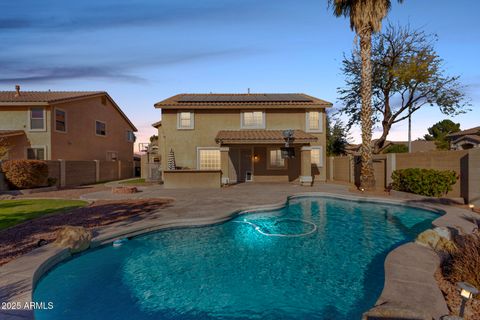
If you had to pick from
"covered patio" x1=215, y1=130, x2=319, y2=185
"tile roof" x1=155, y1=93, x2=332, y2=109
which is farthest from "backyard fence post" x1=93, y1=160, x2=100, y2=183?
"covered patio" x1=215, y1=130, x2=319, y2=185

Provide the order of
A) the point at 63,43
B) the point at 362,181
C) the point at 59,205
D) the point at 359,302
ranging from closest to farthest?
the point at 359,302
the point at 59,205
the point at 63,43
the point at 362,181

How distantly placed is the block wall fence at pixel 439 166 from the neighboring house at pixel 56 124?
25.0 m

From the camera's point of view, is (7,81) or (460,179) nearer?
(460,179)

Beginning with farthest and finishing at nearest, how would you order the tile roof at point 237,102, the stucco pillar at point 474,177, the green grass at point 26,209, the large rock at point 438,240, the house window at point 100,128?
the house window at point 100,128 < the tile roof at point 237,102 < the stucco pillar at point 474,177 < the green grass at point 26,209 < the large rock at point 438,240

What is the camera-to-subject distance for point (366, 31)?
15688 millimetres

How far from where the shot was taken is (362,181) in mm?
16156

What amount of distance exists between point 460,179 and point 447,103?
1569cm

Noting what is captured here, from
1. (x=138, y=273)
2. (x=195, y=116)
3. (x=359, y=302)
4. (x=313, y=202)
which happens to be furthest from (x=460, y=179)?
(x=195, y=116)

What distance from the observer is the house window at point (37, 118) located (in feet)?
70.8

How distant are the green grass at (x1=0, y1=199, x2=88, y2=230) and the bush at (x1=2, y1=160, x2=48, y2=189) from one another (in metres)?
4.20

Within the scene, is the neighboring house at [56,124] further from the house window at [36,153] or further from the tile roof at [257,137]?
the tile roof at [257,137]

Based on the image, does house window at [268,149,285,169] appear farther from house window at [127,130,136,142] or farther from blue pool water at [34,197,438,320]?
house window at [127,130,136,142]

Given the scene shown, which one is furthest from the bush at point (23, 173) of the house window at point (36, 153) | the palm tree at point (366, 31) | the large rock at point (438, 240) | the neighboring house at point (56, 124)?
the palm tree at point (366, 31)

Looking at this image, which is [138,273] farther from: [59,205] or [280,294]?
[59,205]
